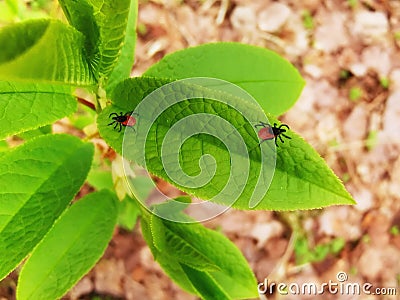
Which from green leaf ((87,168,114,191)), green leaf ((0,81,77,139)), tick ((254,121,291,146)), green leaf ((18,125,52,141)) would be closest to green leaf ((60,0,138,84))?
green leaf ((0,81,77,139))

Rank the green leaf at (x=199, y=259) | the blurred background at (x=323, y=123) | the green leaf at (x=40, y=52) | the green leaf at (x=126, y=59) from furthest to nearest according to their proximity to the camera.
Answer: the blurred background at (x=323, y=123) → the green leaf at (x=126, y=59) → the green leaf at (x=199, y=259) → the green leaf at (x=40, y=52)

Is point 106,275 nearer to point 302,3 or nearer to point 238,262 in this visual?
point 238,262

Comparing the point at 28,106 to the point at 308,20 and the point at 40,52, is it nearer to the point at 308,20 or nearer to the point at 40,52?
the point at 40,52

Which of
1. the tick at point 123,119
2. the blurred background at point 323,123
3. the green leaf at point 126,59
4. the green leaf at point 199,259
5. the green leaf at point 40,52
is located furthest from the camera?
the blurred background at point 323,123

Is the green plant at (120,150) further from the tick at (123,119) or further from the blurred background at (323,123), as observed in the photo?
the blurred background at (323,123)

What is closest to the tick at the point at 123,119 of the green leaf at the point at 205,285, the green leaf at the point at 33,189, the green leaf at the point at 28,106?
the green leaf at the point at 28,106

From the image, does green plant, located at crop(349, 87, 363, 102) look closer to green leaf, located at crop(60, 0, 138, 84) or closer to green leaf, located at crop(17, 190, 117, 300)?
green leaf, located at crop(17, 190, 117, 300)

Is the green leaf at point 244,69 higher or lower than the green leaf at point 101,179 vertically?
higher

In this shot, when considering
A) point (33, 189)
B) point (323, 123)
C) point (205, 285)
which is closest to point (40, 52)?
point (33, 189)
